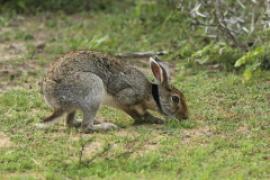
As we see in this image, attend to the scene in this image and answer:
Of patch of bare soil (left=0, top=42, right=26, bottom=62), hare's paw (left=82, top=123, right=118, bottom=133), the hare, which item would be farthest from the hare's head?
patch of bare soil (left=0, top=42, right=26, bottom=62)

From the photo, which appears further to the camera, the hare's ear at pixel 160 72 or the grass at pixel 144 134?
the hare's ear at pixel 160 72

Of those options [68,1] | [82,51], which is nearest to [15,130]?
[82,51]

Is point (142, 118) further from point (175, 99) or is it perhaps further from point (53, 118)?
point (53, 118)

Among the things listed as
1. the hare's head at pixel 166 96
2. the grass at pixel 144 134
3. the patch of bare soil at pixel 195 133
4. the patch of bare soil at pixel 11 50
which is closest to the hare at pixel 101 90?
the hare's head at pixel 166 96

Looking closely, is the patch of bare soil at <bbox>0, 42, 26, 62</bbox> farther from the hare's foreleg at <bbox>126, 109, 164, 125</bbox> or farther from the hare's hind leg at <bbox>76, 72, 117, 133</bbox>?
the hare's hind leg at <bbox>76, 72, 117, 133</bbox>

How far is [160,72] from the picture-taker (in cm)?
915

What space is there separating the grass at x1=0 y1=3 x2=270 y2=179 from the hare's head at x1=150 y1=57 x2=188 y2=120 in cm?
21

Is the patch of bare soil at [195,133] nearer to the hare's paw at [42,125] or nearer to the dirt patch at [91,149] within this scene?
the dirt patch at [91,149]

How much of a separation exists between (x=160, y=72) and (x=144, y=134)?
0.95 meters

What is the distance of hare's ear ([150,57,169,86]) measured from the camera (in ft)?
29.9

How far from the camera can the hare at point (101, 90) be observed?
8.47 m

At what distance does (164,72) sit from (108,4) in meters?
6.91

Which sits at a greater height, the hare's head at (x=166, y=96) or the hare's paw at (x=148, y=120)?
the hare's head at (x=166, y=96)

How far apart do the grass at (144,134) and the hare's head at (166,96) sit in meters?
0.21
